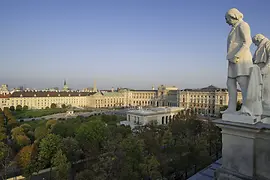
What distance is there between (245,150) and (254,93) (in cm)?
140

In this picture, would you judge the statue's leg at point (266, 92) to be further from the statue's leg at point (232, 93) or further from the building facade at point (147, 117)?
the building facade at point (147, 117)

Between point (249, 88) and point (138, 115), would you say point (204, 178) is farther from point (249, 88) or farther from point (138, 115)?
point (138, 115)

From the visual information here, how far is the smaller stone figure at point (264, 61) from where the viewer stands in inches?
235

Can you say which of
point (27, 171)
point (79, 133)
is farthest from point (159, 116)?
point (27, 171)

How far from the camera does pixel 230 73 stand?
5.39m

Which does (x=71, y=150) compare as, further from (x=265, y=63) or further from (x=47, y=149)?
(x=265, y=63)

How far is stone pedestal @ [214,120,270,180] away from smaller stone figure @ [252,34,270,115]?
1447mm

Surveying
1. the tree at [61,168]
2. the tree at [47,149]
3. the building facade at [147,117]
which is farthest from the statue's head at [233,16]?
the building facade at [147,117]

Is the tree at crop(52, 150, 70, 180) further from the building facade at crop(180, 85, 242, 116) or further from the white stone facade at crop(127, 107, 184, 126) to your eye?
the building facade at crop(180, 85, 242, 116)

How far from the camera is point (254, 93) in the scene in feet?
16.9

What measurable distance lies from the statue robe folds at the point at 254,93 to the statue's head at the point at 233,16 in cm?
125

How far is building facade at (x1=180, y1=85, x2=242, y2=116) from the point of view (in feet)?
257

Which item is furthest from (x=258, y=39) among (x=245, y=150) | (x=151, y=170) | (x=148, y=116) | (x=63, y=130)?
(x=148, y=116)

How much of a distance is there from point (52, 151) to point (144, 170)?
11939 mm
